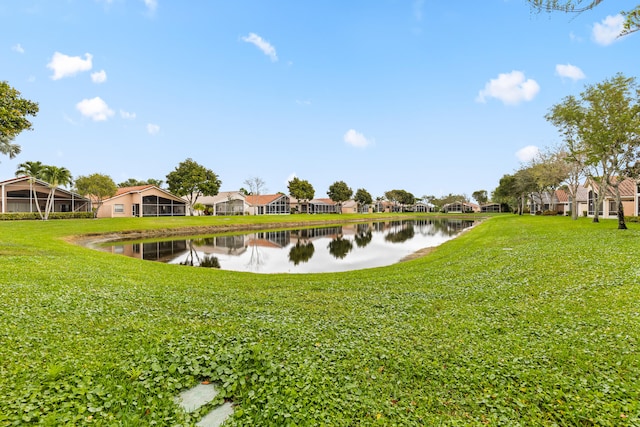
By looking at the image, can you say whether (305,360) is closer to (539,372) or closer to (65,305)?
(539,372)

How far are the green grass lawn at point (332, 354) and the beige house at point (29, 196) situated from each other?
4708cm

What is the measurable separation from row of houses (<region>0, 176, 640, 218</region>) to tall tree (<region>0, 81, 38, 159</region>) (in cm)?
3897

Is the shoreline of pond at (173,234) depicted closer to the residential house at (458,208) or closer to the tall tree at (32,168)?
the tall tree at (32,168)

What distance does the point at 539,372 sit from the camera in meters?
4.22

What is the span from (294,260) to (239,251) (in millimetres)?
6607

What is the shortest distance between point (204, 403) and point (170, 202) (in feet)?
199

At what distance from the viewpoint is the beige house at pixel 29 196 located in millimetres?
41719

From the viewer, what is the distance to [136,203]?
53406mm

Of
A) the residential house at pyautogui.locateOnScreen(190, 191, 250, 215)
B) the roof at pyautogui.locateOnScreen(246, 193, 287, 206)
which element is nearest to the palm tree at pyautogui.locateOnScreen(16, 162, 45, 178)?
the residential house at pyautogui.locateOnScreen(190, 191, 250, 215)

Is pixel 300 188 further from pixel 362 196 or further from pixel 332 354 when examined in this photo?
pixel 332 354

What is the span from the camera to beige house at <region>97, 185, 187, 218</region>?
173 ft

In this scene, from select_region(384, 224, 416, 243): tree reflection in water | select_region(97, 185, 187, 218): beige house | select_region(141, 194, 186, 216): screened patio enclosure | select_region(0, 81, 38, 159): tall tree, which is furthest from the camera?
select_region(141, 194, 186, 216): screened patio enclosure

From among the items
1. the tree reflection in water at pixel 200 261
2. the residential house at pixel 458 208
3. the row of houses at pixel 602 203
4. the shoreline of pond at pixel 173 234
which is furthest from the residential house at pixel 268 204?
the residential house at pixel 458 208

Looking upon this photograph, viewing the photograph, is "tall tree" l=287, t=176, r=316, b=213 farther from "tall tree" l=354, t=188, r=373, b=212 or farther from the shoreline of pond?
"tall tree" l=354, t=188, r=373, b=212
